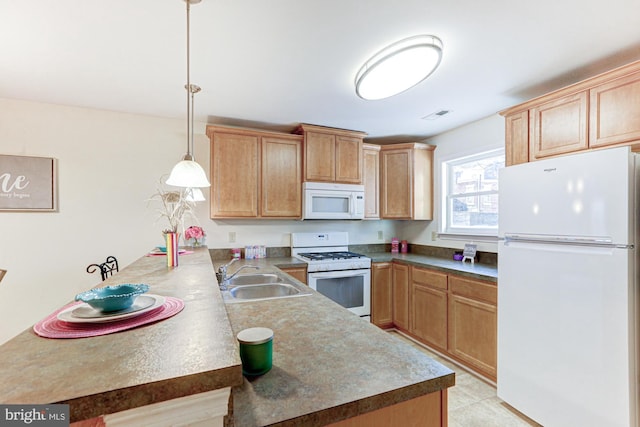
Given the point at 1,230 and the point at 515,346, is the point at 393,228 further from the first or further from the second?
the point at 1,230

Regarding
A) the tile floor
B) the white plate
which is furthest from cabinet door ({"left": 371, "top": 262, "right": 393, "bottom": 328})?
the white plate

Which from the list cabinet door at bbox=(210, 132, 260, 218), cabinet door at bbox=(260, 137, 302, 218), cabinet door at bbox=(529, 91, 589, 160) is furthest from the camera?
cabinet door at bbox=(260, 137, 302, 218)

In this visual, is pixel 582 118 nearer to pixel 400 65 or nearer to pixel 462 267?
pixel 400 65

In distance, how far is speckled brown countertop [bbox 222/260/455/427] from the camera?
0.69 meters

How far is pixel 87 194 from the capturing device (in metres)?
2.76

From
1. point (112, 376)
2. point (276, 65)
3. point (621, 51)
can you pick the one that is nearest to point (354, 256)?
point (276, 65)

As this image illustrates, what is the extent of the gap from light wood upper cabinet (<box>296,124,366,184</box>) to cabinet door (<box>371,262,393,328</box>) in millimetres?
1068

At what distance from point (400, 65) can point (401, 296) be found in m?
2.44

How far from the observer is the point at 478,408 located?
2.09m

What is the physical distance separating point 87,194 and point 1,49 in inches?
51.9

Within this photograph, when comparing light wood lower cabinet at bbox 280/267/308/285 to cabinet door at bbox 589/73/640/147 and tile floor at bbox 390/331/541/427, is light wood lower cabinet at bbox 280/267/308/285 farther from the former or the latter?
cabinet door at bbox 589/73/640/147

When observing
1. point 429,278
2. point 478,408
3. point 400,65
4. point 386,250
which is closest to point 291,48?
point 400,65

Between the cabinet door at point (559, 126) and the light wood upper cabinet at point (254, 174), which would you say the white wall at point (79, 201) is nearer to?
the light wood upper cabinet at point (254, 174)

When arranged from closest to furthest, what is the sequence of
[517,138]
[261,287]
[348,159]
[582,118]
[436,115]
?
[582,118] < [261,287] < [517,138] < [436,115] < [348,159]
